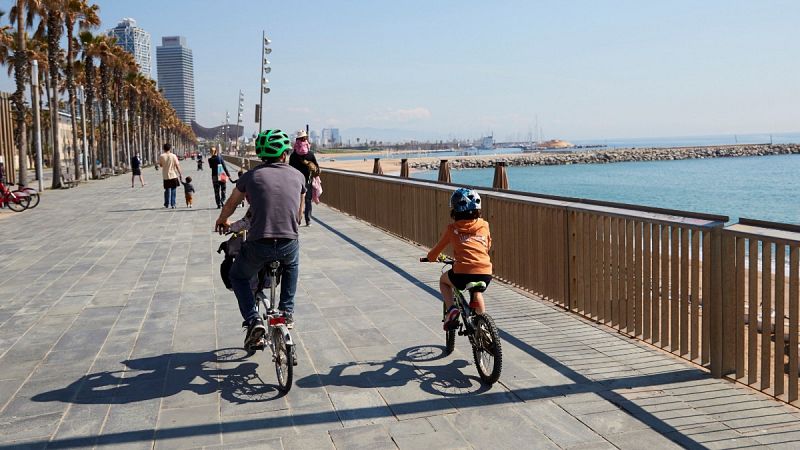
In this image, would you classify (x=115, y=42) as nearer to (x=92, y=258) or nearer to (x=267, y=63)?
(x=267, y=63)

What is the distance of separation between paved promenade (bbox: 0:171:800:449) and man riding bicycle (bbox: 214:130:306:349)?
2.02 feet

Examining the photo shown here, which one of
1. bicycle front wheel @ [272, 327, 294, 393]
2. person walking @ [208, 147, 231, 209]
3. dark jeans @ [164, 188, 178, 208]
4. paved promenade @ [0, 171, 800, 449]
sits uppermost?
person walking @ [208, 147, 231, 209]

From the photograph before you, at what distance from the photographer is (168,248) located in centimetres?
1322

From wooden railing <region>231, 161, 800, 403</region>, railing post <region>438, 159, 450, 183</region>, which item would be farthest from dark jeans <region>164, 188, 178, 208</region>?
wooden railing <region>231, 161, 800, 403</region>

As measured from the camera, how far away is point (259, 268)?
211 inches

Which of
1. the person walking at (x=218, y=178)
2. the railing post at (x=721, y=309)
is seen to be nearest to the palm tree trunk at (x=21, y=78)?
the person walking at (x=218, y=178)

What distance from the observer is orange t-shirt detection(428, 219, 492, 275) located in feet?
17.7

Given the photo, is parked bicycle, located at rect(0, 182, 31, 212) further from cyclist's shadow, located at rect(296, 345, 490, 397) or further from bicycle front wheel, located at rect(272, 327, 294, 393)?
bicycle front wheel, located at rect(272, 327, 294, 393)

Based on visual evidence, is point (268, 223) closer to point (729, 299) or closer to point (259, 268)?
point (259, 268)

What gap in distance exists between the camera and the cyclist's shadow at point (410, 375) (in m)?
5.34

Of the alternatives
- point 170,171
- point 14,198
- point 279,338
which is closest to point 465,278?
point 279,338

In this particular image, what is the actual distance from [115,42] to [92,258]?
49.1m

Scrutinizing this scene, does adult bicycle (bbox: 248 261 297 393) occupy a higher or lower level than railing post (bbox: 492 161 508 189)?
lower

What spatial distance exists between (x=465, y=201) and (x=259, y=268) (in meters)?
1.51
